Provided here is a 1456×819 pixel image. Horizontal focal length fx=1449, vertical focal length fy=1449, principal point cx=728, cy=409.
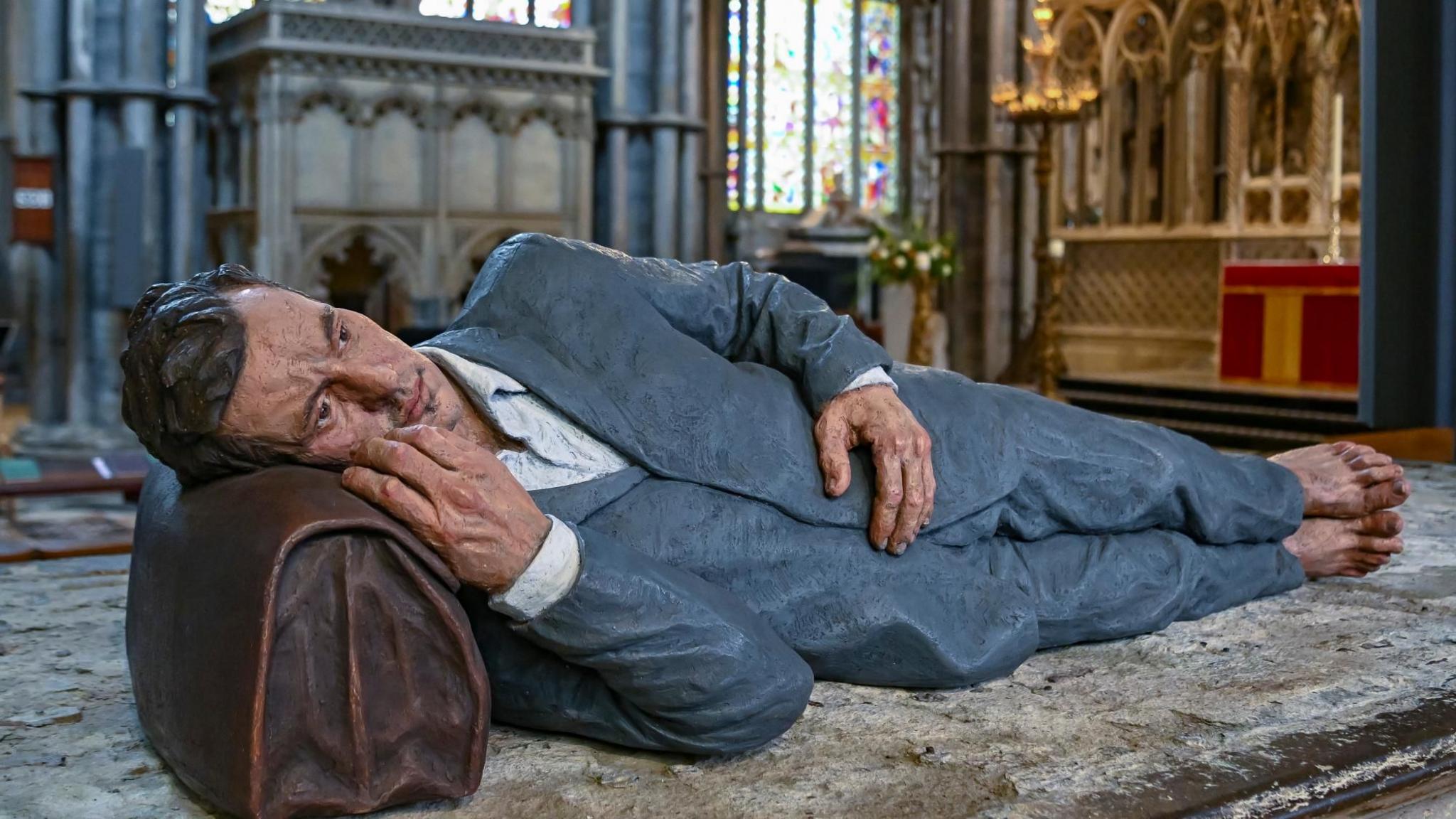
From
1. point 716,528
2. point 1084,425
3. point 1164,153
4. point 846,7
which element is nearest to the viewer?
point 716,528

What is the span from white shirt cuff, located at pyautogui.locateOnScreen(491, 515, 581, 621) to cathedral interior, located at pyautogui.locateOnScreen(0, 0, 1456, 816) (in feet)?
0.76

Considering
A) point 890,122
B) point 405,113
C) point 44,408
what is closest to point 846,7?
point 890,122

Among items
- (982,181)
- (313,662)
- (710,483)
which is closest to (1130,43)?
(982,181)

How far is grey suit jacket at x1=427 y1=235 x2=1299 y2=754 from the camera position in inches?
71.3

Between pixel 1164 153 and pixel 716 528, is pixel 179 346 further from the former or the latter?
pixel 1164 153

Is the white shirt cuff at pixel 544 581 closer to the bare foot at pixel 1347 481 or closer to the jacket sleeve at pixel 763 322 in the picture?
the jacket sleeve at pixel 763 322

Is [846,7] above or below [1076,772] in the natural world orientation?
above

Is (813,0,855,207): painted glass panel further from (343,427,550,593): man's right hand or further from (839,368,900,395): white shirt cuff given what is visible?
(343,427,550,593): man's right hand

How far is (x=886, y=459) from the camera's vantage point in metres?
2.15

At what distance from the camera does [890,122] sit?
19.6 m

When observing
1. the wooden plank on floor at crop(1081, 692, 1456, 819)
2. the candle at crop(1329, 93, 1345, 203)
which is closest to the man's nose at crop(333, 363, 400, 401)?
the wooden plank on floor at crop(1081, 692, 1456, 819)

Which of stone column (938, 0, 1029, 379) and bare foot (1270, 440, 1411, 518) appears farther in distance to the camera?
stone column (938, 0, 1029, 379)

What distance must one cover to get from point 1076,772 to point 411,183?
7.46m

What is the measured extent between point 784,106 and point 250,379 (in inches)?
696
